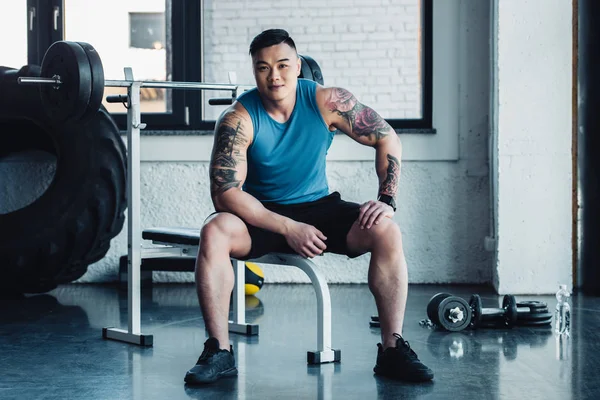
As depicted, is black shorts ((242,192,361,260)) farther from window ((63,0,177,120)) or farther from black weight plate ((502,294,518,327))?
window ((63,0,177,120))

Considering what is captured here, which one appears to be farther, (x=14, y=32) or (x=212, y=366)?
(x=14, y=32)

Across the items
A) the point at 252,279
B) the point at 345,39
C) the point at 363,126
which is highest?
the point at 345,39

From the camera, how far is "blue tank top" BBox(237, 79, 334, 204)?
8.88 feet

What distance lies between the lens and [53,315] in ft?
12.1

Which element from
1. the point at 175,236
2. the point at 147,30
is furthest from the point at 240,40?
the point at 175,236

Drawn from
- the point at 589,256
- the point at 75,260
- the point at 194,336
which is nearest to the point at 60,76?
the point at 194,336

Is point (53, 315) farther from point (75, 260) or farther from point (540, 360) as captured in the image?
point (540, 360)

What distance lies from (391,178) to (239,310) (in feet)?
3.23

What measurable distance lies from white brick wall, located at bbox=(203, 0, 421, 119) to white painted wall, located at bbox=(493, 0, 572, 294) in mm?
568

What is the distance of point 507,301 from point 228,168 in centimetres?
131

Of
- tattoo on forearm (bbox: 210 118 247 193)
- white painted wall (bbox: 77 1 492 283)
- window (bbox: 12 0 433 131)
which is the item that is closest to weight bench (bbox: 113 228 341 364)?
tattoo on forearm (bbox: 210 118 247 193)

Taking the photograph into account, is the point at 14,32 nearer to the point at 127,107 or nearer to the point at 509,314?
the point at 127,107

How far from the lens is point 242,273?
136 inches

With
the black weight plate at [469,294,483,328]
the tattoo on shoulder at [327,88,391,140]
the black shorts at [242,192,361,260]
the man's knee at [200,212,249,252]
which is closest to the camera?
the man's knee at [200,212,249,252]
